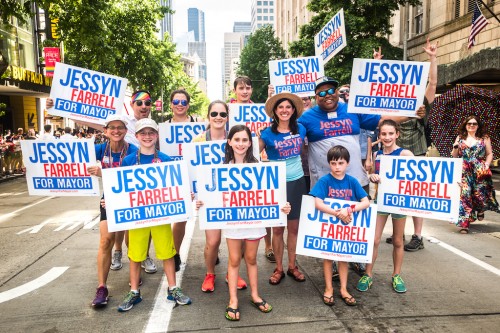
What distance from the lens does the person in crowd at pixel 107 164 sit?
4039 millimetres

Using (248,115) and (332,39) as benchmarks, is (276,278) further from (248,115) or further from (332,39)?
(332,39)

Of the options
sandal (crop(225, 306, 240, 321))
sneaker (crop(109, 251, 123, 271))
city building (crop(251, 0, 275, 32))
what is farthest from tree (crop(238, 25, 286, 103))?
city building (crop(251, 0, 275, 32))

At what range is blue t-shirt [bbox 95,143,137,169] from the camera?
14.2 ft

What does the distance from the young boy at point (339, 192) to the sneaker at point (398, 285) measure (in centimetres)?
58

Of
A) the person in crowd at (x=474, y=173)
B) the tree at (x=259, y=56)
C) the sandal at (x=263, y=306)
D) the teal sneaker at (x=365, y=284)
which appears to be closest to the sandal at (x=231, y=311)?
the sandal at (x=263, y=306)

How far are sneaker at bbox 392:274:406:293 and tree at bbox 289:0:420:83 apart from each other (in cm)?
1694

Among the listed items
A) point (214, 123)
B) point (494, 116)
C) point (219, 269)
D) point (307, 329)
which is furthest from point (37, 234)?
point (494, 116)

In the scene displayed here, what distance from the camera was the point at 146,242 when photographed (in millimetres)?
3959

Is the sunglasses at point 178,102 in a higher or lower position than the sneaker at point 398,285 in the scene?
higher

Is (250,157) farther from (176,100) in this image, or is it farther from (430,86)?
(430,86)

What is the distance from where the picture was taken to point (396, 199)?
4.25 meters

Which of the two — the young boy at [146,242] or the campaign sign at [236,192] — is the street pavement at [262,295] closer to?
the young boy at [146,242]

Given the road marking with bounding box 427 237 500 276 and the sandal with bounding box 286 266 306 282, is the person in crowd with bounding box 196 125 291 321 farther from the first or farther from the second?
the road marking with bounding box 427 237 500 276

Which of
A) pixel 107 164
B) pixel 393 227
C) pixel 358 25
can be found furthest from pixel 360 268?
pixel 358 25
